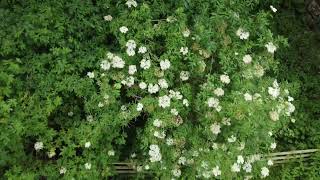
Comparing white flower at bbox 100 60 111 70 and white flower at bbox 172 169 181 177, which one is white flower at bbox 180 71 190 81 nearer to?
white flower at bbox 100 60 111 70

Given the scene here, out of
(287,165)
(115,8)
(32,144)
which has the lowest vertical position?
(287,165)

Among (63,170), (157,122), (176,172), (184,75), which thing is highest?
(184,75)

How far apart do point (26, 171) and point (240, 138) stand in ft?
7.13

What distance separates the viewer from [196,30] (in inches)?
180

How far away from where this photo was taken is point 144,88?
4438 millimetres

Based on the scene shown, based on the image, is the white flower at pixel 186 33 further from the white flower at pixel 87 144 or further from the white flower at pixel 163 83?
the white flower at pixel 87 144

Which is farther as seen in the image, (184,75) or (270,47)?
(270,47)

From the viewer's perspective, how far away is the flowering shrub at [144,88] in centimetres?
441

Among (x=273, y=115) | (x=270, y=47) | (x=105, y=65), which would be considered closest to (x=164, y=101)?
(x=105, y=65)

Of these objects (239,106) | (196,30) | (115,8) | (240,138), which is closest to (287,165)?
(240,138)

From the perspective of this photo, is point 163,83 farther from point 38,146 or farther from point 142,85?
point 38,146

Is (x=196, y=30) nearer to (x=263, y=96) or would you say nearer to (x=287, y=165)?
(x=263, y=96)

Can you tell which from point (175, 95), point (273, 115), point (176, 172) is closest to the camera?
point (175, 95)

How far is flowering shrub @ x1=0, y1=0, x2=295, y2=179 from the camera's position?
4406mm
